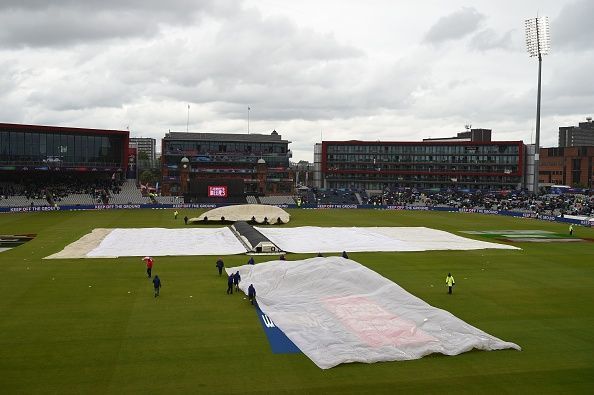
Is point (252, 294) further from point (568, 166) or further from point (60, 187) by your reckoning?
point (568, 166)

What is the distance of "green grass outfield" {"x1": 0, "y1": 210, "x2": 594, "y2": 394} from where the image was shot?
1758 cm

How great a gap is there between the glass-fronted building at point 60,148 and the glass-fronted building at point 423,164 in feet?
193

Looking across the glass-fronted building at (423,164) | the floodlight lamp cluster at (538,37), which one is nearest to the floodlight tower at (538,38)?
the floodlight lamp cluster at (538,37)

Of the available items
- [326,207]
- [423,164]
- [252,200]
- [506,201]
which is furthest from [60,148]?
[423,164]

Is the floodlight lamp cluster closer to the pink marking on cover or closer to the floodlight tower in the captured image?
the floodlight tower

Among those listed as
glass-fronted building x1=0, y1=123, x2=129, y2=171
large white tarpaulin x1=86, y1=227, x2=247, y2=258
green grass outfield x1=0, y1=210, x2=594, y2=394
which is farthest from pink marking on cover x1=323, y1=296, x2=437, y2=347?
glass-fronted building x1=0, y1=123, x2=129, y2=171

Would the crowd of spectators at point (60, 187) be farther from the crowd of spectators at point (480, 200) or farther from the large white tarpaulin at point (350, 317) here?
the large white tarpaulin at point (350, 317)

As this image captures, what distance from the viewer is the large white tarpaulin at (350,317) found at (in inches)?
806

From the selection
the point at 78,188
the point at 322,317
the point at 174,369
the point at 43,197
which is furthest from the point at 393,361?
the point at 78,188

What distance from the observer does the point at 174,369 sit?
18547 mm

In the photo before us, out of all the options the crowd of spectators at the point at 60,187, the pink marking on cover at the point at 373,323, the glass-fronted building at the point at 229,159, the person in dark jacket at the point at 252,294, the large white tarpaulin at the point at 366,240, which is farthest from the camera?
the glass-fronted building at the point at 229,159

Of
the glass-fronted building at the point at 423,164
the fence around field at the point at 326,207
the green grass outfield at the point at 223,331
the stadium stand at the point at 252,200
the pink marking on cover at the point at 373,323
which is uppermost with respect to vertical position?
the glass-fronted building at the point at 423,164

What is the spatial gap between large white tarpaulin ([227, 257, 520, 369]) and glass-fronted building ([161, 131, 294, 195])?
94.9 metres

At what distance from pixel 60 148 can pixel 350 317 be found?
101959 millimetres
